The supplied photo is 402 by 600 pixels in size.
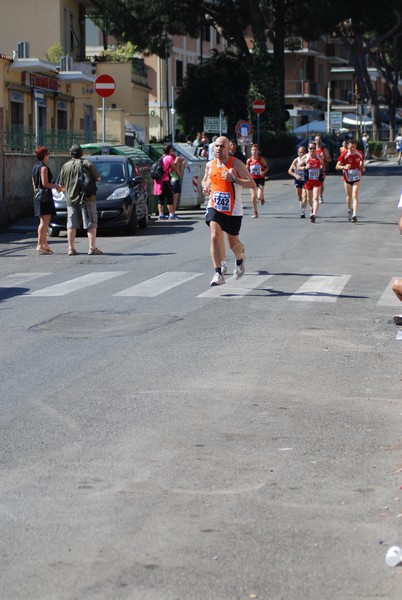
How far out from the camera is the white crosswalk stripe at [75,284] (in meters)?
14.8

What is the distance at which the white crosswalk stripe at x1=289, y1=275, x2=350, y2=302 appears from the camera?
46.1ft

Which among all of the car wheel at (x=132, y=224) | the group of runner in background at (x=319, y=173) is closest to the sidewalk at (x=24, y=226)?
the car wheel at (x=132, y=224)

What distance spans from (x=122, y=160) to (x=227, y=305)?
40.8ft

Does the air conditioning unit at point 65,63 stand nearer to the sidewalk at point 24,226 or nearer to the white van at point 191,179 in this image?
the white van at point 191,179

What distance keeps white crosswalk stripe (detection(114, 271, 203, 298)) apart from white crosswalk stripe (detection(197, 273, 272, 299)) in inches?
23.1

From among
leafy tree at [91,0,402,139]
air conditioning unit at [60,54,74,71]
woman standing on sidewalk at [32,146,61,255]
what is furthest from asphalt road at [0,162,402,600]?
leafy tree at [91,0,402,139]

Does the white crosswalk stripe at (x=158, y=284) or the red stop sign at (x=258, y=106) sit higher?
the red stop sign at (x=258, y=106)

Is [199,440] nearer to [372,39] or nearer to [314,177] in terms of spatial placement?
Result: [314,177]

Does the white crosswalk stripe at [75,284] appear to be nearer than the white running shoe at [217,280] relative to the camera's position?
No

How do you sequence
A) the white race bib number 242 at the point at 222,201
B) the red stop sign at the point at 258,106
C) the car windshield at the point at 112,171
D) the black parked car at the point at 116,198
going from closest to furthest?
the white race bib number 242 at the point at 222,201, the black parked car at the point at 116,198, the car windshield at the point at 112,171, the red stop sign at the point at 258,106

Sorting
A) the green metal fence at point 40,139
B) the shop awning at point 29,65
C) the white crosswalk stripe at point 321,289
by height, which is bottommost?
the white crosswalk stripe at point 321,289

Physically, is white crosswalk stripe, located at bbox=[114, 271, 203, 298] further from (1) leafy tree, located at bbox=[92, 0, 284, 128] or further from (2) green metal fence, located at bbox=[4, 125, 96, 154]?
(1) leafy tree, located at bbox=[92, 0, 284, 128]

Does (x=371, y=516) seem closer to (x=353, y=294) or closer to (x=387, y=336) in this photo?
(x=387, y=336)

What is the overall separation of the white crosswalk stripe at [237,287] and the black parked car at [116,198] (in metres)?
7.90
